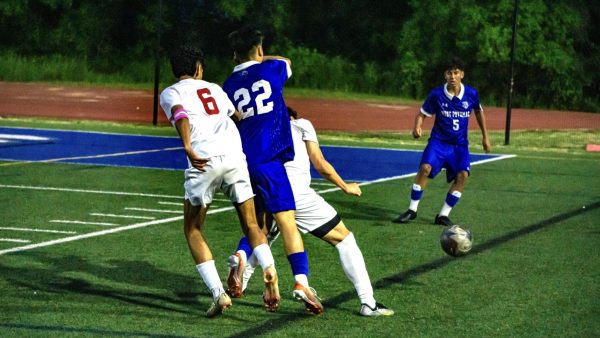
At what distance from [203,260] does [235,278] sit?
1.42ft

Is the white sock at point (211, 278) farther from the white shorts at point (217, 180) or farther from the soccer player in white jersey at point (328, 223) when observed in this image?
the soccer player in white jersey at point (328, 223)

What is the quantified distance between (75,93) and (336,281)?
1221 inches

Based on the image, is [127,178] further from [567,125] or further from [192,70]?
[567,125]

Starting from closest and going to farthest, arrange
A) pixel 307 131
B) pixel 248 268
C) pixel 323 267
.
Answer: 1. pixel 307 131
2. pixel 248 268
3. pixel 323 267

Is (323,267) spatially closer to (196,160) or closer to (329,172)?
(329,172)

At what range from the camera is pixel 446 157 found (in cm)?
1407

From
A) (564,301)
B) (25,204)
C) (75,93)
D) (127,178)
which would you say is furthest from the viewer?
(75,93)

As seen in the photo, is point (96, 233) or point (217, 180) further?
point (96, 233)

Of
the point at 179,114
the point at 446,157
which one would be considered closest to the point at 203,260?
the point at 179,114

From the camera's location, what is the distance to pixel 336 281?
9758mm

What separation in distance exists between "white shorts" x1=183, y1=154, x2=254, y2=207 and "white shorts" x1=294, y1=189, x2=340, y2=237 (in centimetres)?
41

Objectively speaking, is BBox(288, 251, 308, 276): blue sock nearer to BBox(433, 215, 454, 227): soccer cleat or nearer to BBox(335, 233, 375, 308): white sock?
BBox(335, 233, 375, 308): white sock

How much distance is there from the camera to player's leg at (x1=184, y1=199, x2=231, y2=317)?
817 cm

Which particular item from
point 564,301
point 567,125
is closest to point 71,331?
point 564,301
